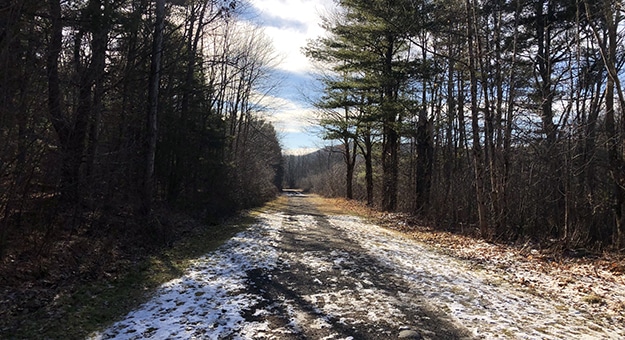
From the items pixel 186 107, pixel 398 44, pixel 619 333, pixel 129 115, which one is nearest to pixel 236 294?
pixel 619 333

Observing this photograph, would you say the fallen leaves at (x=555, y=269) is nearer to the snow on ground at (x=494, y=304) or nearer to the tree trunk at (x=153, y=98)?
the snow on ground at (x=494, y=304)

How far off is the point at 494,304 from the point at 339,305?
7.66 feet

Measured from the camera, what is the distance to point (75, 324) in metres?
4.56

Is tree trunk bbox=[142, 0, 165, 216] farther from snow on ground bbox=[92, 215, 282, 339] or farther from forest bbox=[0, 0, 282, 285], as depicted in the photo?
snow on ground bbox=[92, 215, 282, 339]

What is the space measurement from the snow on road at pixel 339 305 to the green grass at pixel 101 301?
255 mm

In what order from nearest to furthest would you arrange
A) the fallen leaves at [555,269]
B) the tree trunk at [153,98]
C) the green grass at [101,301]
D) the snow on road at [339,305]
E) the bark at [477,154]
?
the green grass at [101,301], the snow on road at [339,305], the fallen leaves at [555,269], the tree trunk at [153,98], the bark at [477,154]

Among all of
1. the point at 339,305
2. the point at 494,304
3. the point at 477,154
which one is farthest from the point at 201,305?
the point at 477,154

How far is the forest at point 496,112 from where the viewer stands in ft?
34.7

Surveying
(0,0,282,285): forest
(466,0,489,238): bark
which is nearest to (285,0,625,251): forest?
(466,0,489,238): bark

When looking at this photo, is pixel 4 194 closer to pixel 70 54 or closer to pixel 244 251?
pixel 70 54

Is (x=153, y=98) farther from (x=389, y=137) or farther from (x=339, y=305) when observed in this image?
(x=389, y=137)

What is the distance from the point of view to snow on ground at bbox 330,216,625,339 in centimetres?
472

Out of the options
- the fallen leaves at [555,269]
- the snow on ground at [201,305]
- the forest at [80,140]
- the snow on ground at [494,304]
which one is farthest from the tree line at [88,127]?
the fallen leaves at [555,269]

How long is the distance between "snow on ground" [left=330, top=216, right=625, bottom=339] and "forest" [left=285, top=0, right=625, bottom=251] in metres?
4.27
